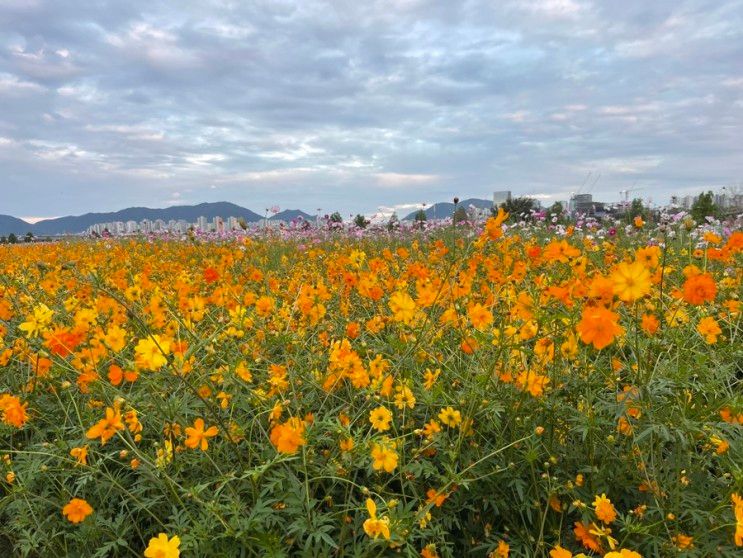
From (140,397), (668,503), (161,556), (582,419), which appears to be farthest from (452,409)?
(140,397)

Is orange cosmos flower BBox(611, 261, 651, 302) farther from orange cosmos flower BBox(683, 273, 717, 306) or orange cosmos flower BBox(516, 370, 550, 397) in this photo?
orange cosmos flower BBox(516, 370, 550, 397)

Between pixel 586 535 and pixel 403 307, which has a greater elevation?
pixel 403 307

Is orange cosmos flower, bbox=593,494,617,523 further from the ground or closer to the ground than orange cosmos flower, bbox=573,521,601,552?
further from the ground

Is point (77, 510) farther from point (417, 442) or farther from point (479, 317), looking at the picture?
A: point (479, 317)

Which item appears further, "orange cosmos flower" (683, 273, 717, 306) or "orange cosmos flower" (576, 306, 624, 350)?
"orange cosmos flower" (683, 273, 717, 306)

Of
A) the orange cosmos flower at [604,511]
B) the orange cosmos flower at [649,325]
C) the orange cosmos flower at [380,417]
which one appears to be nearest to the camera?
the orange cosmos flower at [604,511]

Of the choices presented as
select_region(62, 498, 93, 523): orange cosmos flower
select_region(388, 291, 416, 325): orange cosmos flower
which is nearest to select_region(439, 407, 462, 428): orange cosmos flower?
select_region(388, 291, 416, 325): orange cosmos flower

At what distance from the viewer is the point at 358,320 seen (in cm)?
256

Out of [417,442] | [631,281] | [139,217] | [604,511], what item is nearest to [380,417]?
[417,442]

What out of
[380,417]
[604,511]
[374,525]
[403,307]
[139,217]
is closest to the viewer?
[374,525]

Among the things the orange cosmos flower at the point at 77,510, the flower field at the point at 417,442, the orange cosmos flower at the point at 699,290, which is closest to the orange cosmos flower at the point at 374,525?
the flower field at the point at 417,442

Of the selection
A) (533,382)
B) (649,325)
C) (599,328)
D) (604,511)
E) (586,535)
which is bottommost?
(586,535)

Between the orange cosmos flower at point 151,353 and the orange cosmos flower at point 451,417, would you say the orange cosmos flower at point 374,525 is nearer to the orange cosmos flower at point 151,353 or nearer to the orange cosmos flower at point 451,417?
the orange cosmos flower at point 451,417

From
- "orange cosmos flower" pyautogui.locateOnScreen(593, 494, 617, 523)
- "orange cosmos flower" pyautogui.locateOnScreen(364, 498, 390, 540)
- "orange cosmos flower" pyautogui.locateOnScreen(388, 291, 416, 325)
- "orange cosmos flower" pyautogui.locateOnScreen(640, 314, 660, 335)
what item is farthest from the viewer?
"orange cosmos flower" pyautogui.locateOnScreen(388, 291, 416, 325)
